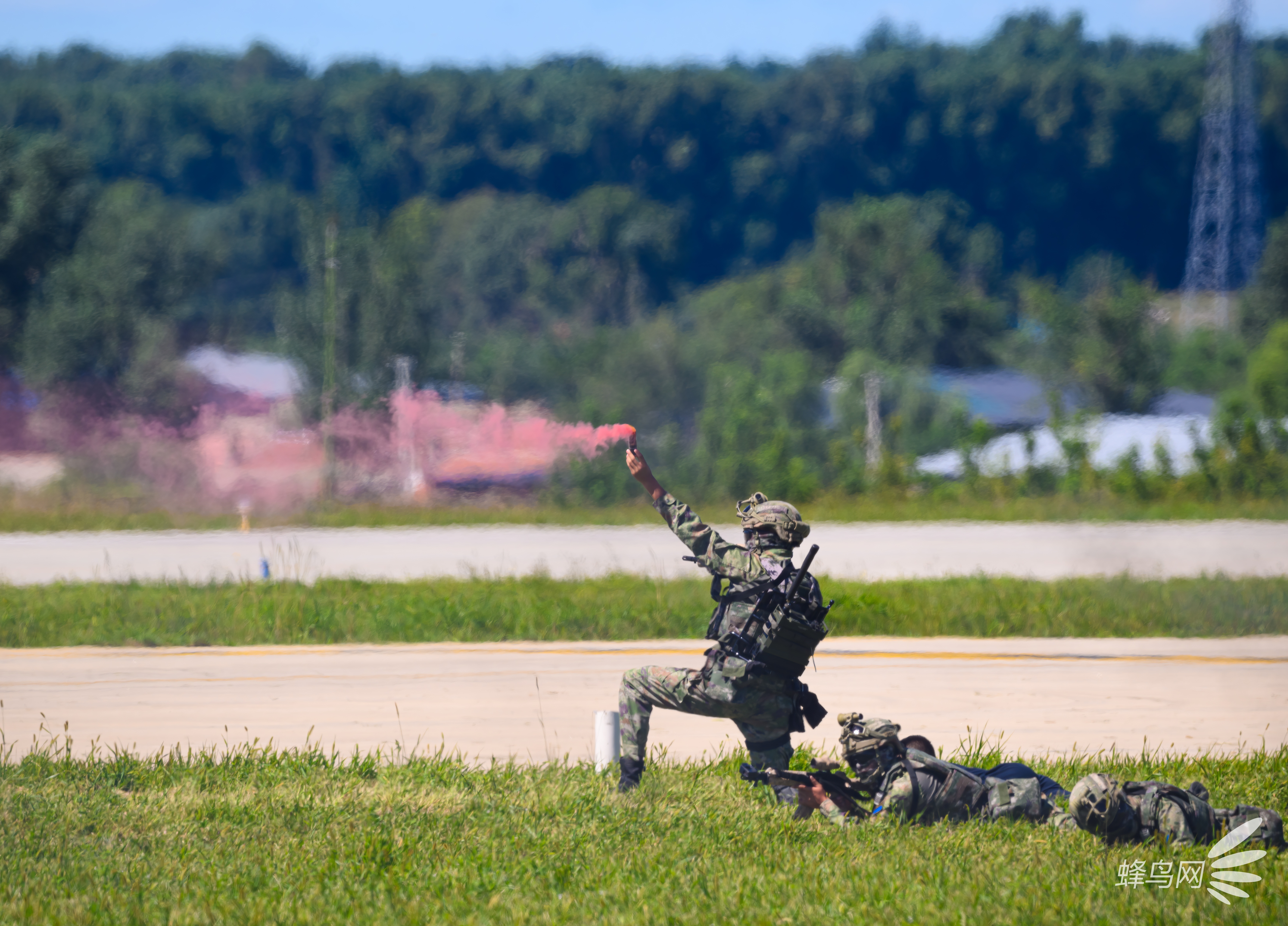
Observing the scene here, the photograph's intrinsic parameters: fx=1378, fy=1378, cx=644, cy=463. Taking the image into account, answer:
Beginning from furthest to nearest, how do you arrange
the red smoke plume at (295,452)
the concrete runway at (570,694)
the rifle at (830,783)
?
the red smoke plume at (295,452) < the concrete runway at (570,694) < the rifle at (830,783)

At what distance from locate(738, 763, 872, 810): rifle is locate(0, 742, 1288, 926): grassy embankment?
0.16 meters

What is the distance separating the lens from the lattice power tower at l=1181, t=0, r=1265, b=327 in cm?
6397

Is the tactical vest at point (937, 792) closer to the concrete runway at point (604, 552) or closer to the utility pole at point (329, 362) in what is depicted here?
the concrete runway at point (604, 552)

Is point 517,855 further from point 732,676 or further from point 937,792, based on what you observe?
point 937,792

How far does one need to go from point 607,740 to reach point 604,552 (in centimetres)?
1469

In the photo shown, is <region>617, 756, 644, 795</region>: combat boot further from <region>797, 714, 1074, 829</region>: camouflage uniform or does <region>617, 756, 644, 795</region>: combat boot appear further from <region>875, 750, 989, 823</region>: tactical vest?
<region>875, 750, 989, 823</region>: tactical vest

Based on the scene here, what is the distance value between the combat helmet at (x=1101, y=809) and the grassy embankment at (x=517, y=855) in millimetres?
115

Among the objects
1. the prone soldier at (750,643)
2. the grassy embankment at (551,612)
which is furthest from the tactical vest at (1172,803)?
the grassy embankment at (551,612)

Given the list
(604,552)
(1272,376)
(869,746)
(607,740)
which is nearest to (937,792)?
(869,746)

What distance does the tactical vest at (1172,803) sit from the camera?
6.78m

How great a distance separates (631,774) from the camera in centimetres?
773

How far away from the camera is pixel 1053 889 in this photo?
6.07 m

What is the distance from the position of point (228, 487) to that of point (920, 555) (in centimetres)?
1331

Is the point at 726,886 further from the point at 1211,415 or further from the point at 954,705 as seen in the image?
the point at 1211,415
